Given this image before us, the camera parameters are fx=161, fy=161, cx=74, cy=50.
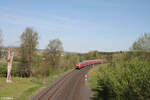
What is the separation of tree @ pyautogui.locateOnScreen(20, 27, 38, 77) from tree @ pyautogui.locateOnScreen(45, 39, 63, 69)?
62.1 ft

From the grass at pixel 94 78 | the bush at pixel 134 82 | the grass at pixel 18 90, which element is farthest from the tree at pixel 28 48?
the bush at pixel 134 82

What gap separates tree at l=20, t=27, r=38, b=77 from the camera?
4800 cm

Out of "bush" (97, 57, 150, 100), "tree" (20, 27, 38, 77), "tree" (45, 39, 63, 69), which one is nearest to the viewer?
"bush" (97, 57, 150, 100)

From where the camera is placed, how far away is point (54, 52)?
234 ft

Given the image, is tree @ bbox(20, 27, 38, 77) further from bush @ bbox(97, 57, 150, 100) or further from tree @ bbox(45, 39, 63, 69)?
bush @ bbox(97, 57, 150, 100)

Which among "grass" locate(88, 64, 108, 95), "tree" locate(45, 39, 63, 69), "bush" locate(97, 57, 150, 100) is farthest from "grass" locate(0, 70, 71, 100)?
"tree" locate(45, 39, 63, 69)

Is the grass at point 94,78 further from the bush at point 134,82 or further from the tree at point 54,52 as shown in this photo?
the tree at point 54,52

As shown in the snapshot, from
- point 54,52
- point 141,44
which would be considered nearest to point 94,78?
point 141,44

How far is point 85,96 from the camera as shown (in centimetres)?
2511

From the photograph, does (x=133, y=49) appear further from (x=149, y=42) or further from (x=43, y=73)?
(x=43, y=73)

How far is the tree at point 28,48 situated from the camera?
48.0 m

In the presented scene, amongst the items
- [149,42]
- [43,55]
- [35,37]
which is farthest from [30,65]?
[149,42]

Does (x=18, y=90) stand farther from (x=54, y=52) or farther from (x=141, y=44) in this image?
(x=54, y=52)

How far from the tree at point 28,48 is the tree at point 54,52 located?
18.9 m
